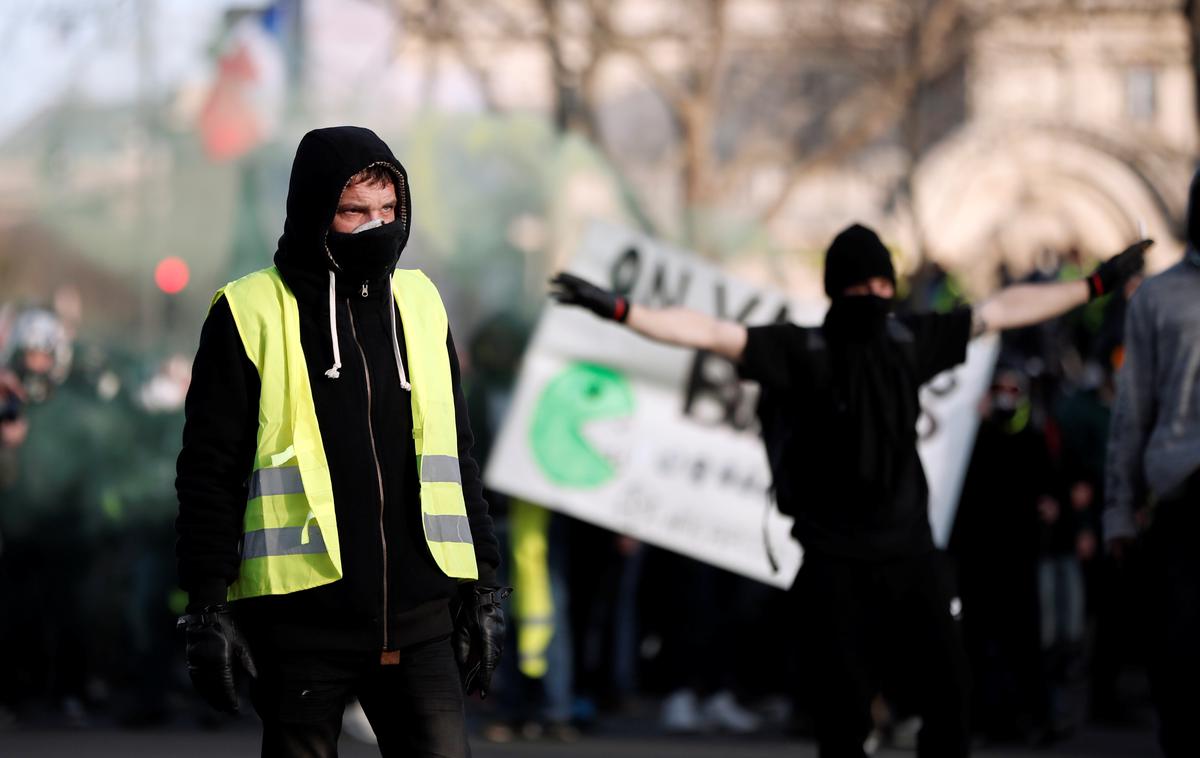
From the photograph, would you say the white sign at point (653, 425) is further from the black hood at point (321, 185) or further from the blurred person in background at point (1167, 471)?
the black hood at point (321, 185)

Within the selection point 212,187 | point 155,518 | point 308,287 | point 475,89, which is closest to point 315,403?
point 308,287

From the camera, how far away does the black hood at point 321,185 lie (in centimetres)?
399

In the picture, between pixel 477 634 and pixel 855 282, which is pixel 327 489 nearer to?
pixel 477 634

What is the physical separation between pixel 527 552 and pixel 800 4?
13965 millimetres

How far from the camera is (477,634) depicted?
4.20 metres

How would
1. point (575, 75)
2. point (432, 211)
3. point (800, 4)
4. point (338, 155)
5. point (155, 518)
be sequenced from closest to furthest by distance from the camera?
point (338, 155) → point (155, 518) → point (432, 211) → point (575, 75) → point (800, 4)

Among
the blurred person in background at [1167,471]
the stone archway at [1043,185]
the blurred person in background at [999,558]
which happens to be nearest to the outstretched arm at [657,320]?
the blurred person in background at [1167,471]

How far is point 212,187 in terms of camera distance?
12727mm

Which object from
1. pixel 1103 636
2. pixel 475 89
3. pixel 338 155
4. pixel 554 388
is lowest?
pixel 1103 636

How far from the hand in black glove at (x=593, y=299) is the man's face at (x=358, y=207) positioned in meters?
2.05

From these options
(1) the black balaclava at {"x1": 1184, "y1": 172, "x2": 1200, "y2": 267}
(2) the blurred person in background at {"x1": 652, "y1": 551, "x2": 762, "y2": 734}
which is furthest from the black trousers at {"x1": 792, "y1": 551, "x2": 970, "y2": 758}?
(2) the blurred person in background at {"x1": 652, "y1": 551, "x2": 762, "y2": 734}

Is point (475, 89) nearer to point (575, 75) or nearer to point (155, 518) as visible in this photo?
point (575, 75)

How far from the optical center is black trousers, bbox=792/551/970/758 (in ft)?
18.2

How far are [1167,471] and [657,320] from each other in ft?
5.48
